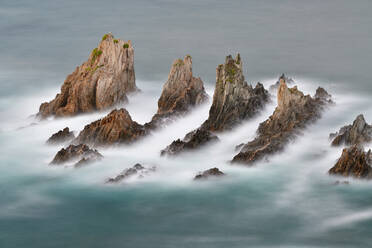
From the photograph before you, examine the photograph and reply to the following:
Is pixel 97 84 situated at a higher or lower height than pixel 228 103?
higher

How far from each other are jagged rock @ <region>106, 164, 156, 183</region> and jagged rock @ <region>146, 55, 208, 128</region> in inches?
414

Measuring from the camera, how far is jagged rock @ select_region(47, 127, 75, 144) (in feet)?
213

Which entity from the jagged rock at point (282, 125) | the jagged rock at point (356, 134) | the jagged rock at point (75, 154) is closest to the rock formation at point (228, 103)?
the jagged rock at point (282, 125)

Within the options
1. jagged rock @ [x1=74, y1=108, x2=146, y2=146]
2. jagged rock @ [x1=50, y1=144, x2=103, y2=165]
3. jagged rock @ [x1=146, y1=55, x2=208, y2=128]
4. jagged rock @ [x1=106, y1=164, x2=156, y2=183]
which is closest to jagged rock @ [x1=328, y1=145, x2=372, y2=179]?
jagged rock @ [x1=106, y1=164, x2=156, y2=183]

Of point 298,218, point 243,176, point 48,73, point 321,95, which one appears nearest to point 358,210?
point 298,218

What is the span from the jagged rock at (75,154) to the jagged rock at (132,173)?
2864mm

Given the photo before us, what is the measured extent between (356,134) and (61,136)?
20.6 meters

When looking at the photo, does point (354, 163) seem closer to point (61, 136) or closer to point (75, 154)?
point (75, 154)

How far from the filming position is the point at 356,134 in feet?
198

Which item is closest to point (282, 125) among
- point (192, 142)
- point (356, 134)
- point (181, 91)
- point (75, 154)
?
point (356, 134)

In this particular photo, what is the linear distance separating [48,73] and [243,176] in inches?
1394

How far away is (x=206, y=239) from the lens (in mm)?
50125

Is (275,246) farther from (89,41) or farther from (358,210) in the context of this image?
(89,41)

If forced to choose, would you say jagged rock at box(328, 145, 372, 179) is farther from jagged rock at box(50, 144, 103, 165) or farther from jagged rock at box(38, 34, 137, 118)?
jagged rock at box(38, 34, 137, 118)
